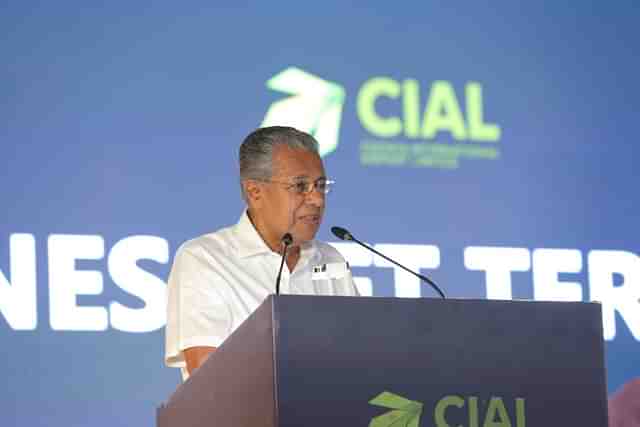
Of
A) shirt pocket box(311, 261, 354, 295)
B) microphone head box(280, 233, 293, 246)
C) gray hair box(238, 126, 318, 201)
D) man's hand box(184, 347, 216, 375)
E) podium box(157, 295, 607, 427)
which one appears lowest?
podium box(157, 295, 607, 427)

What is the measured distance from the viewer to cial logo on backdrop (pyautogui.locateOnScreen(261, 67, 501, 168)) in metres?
4.69

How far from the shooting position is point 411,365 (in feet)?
6.29

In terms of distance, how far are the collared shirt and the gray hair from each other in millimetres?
133

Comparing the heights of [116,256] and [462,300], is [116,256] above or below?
above

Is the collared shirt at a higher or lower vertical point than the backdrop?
lower

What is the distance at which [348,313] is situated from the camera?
190cm

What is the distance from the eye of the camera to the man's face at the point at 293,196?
3.13 metres

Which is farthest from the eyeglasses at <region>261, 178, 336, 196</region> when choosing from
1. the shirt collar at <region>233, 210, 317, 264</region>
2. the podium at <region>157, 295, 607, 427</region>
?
the podium at <region>157, 295, 607, 427</region>

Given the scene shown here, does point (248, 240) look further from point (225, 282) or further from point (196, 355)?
point (196, 355)

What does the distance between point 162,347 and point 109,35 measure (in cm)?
111

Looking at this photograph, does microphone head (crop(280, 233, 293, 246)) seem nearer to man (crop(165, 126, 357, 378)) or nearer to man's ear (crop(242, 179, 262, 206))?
man (crop(165, 126, 357, 378))

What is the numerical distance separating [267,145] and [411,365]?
1344mm

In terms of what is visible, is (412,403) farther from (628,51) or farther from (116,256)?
(628,51)

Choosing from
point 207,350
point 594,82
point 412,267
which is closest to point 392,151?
point 412,267
